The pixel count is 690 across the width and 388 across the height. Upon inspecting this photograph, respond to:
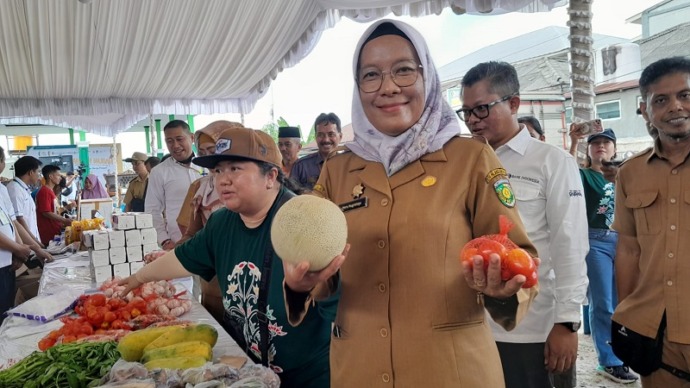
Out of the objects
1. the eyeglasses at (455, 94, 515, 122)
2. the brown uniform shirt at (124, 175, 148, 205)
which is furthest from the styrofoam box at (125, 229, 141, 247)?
the brown uniform shirt at (124, 175, 148, 205)

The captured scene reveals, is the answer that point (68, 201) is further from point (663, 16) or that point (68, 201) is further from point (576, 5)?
point (663, 16)

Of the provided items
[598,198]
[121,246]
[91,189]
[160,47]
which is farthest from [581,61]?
[91,189]

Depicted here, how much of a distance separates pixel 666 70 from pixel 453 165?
1.33 meters

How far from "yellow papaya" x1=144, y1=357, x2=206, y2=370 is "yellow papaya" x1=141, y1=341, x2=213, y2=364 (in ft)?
0.15

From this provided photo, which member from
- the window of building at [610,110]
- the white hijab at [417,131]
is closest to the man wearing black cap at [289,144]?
the white hijab at [417,131]

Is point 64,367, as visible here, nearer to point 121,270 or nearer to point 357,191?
point 357,191

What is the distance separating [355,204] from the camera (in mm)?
1305

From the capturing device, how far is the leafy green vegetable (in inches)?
61.4

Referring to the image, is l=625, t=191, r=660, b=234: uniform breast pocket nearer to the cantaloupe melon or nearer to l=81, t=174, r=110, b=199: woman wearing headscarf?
the cantaloupe melon

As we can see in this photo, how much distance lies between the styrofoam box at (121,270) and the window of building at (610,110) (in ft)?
52.7

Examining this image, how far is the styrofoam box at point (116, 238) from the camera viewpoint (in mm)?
3441

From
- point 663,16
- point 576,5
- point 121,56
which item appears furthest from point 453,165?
point 663,16

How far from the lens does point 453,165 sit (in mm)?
1218

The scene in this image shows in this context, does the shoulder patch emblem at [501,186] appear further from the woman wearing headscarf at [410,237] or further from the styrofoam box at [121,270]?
the styrofoam box at [121,270]
